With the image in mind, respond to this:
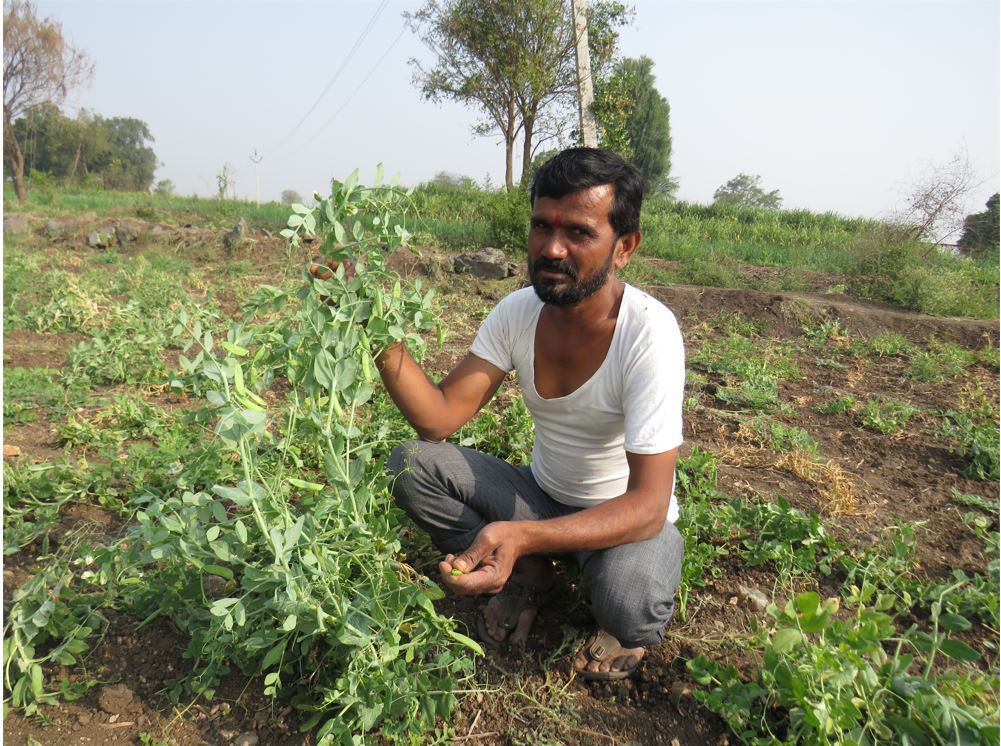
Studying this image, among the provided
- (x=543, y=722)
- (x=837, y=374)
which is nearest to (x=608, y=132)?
(x=837, y=374)

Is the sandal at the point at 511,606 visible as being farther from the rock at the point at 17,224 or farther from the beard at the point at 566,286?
the rock at the point at 17,224

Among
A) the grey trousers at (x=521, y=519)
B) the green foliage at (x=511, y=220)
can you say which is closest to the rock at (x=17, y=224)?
the green foliage at (x=511, y=220)

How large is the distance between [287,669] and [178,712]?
278 mm

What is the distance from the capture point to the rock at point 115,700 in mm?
1704

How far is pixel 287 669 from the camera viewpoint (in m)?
1.72

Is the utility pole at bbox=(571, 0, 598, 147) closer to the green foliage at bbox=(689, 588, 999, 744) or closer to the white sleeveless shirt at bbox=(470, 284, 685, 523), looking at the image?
the white sleeveless shirt at bbox=(470, 284, 685, 523)

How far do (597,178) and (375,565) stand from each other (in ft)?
3.75

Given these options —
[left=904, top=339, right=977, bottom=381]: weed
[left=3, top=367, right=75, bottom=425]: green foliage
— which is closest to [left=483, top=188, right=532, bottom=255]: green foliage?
[left=904, top=339, right=977, bottom=381]: weed

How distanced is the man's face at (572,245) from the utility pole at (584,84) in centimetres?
785

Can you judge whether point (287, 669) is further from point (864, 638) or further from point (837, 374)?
point (837, 374)

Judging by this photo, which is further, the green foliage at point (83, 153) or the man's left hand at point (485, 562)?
the green foliage at point (83, 153)

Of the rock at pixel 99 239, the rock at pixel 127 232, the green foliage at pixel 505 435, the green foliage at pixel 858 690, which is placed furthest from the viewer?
the rock at pixel 127 232

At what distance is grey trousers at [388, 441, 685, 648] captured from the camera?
1793 millimetres

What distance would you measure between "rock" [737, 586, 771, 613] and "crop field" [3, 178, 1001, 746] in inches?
0.5
